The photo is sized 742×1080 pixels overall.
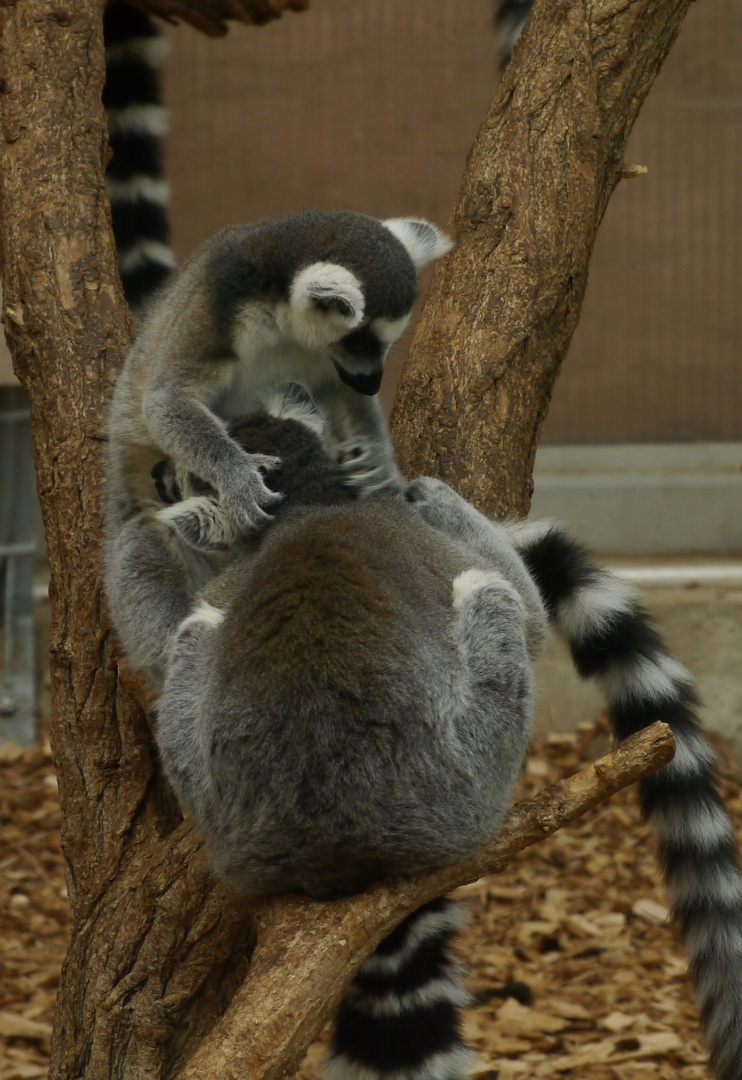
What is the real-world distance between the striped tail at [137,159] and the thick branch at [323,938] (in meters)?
2.93

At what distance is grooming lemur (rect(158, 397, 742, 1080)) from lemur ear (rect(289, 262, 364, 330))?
469mm

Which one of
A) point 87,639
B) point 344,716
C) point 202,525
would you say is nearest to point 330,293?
point 202,525

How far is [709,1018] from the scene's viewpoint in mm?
2807

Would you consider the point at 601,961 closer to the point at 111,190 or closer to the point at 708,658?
the point at 708,658

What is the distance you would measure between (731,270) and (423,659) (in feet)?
19.6

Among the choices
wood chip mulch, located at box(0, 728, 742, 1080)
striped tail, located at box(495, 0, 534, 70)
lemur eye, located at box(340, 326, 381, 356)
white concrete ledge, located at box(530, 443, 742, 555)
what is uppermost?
striped tail, located at box(495, 0, 534, 70)

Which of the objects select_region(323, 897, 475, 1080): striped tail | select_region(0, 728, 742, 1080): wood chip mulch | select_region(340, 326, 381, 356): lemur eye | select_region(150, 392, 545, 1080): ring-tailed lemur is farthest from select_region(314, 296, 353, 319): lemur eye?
select_region(0, 728, 742, 1080): wood chip mulch

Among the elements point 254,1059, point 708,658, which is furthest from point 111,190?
point 708,658

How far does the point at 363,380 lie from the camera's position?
3615 mm

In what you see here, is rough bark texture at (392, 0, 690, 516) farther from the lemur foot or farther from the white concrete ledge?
the white concrete ledge

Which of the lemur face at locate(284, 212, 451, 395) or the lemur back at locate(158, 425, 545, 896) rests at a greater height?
the lemur face at locate(284, 212, 451, 395)

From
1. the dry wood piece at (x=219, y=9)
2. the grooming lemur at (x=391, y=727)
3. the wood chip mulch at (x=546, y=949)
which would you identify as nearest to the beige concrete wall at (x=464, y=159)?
the dry wood piece at (x=219, y=9)

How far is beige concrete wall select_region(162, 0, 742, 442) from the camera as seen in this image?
23.6 feet

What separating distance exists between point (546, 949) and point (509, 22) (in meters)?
3.93
